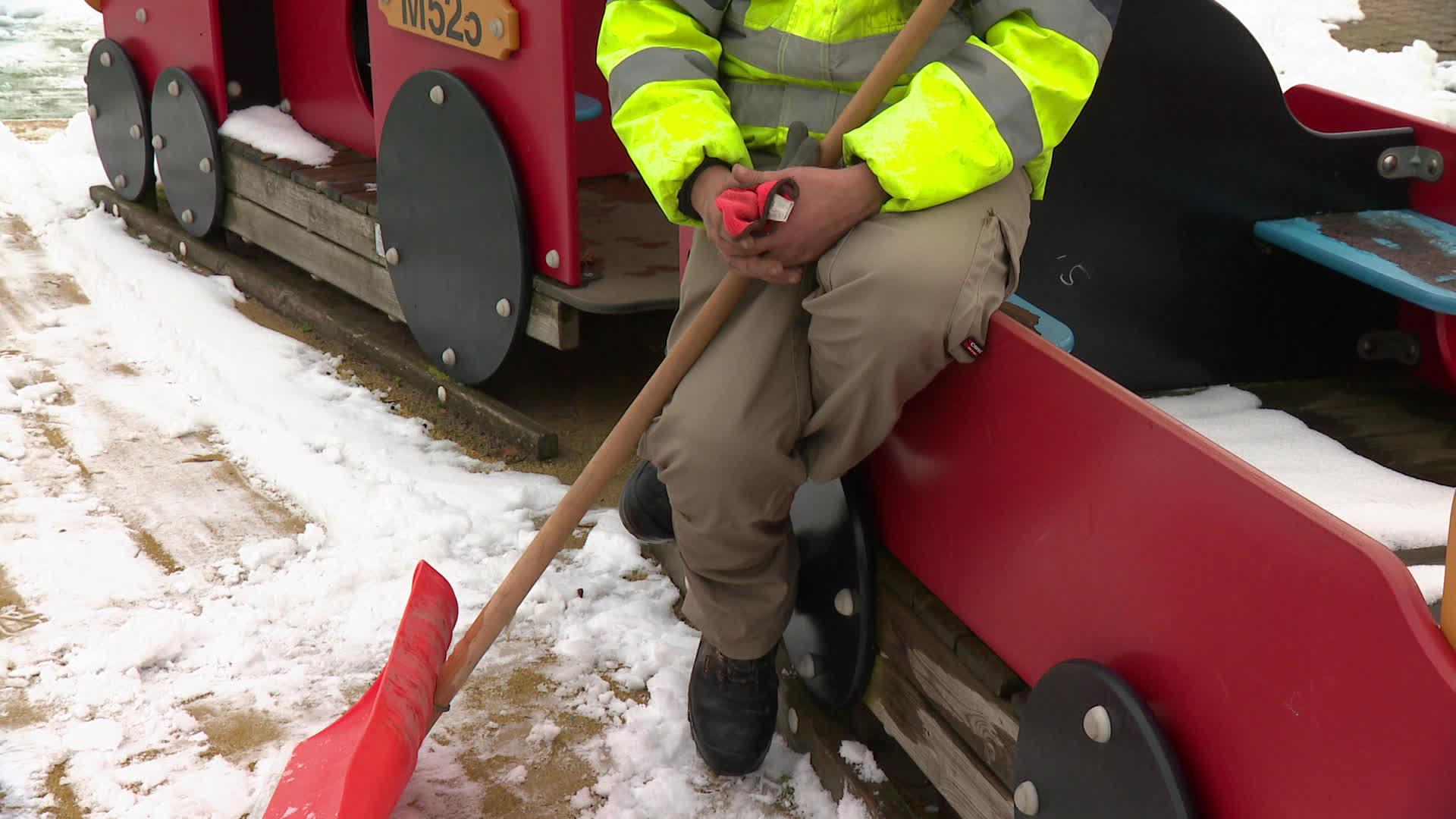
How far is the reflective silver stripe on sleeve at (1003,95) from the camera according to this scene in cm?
149

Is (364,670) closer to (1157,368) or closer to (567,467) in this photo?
(567,467)

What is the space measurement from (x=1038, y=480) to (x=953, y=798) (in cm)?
49

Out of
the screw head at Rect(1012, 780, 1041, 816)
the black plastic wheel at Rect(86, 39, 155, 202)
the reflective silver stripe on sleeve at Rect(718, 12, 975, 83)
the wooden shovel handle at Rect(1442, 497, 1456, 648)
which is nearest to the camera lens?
the wooden shovel handle at Rect(1442, 497, 1456, 648)

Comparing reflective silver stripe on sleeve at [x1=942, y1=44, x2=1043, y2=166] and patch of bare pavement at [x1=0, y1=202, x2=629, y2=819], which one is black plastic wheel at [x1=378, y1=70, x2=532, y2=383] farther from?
reflective silver stripe on sleeve at [x1=942, y1=44, x2=1043, y2=166]

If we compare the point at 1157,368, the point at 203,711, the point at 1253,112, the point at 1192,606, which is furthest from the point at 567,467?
the point at 1192,606

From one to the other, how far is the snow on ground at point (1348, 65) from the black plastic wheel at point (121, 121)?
404 centimetres

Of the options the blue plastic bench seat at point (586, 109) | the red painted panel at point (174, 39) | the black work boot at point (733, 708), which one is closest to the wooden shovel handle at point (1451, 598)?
the black work boot at point (733, 708)

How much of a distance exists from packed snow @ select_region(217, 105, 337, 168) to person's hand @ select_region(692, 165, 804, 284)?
2.19m

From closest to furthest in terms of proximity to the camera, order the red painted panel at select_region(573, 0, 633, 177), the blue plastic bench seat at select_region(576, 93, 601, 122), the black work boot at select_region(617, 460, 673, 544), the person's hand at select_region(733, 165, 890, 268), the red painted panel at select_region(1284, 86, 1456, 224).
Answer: the person's hand at select_region(733, 165, 890, 268) < the black work boot at select_region(617, 460, 673, 544) < the red painted panel at select_region(1284, 86, 1456, 224) < the blue plastic bench seat at select_region(576, 93, 601, 122) < the red painted panel at select_region(573, 0, 633, 177)

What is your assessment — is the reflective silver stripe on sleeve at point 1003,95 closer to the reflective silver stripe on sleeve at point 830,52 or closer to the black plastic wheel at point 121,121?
the reflective silver stripe on sleeve at point 830,52

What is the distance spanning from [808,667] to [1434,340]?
3.82ft

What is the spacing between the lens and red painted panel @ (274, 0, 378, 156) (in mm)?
3527

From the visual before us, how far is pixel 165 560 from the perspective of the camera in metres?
2.40

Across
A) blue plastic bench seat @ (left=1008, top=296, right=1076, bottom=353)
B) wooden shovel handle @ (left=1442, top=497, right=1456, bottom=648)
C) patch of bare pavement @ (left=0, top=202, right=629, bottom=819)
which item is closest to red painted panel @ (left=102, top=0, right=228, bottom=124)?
patch of bare pavement @ (left=0, top=202, right=629, bottom=819)
